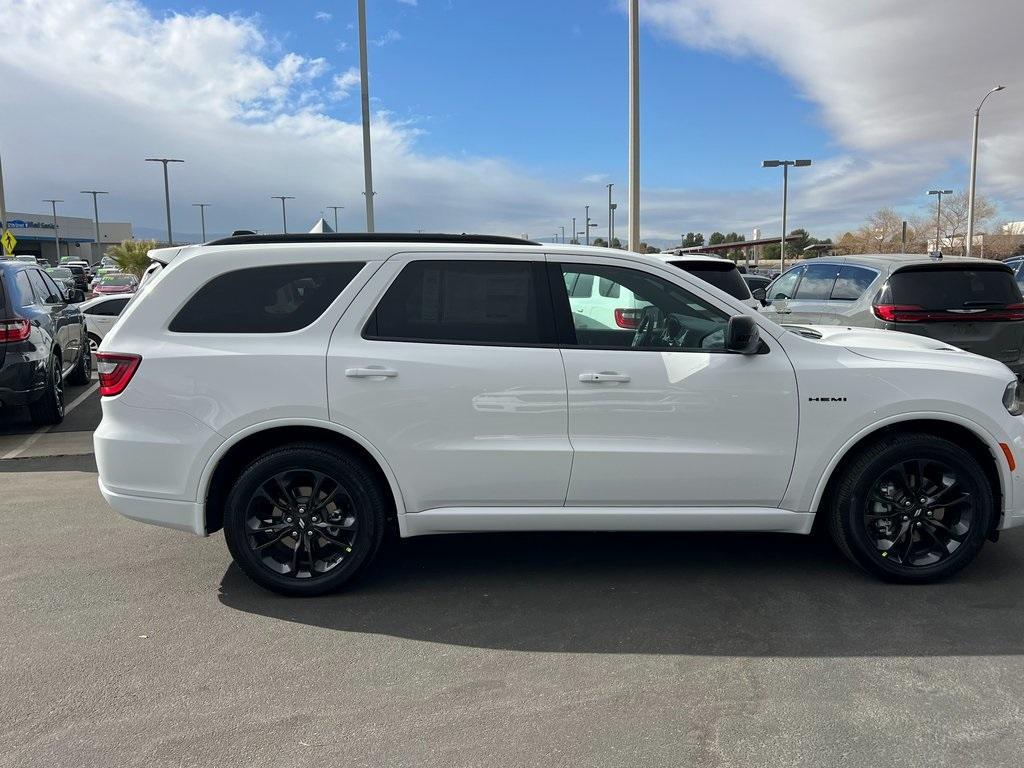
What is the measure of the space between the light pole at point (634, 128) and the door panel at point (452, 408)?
12507 mm

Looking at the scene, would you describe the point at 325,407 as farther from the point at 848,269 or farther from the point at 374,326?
the point at 848,269

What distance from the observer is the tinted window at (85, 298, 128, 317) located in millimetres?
12953

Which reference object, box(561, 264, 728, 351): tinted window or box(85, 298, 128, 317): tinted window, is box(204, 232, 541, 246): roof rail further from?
box(85, 298, 128, 317): tinted window

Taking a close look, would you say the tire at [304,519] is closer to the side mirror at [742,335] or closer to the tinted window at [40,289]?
the side mirror at [742,335]

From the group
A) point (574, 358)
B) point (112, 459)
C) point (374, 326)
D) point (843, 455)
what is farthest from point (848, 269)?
point (112, 459)

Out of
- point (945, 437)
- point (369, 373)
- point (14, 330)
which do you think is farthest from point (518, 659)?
point (14, 330)

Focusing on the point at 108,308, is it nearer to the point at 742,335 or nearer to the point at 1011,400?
the point at 742,335

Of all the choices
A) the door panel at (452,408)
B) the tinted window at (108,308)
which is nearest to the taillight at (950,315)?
the door panel at (452,408)

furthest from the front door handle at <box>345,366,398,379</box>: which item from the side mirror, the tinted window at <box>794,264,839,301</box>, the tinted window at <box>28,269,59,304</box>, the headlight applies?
the tinted window at <box>794,264,839,301</box>

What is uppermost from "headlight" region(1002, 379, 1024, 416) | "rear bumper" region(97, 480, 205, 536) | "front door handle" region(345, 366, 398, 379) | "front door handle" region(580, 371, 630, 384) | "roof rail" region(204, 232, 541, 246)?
"roof rail" region(204, 232, 541, 246)

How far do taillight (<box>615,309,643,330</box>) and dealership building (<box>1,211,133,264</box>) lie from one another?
91815mm

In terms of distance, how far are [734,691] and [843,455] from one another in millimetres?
1438

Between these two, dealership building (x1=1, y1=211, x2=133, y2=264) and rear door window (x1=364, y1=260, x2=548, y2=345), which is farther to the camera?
dealership building (x1=1, y1=211, x2=133, y2=264)

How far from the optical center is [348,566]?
13.3 ft
